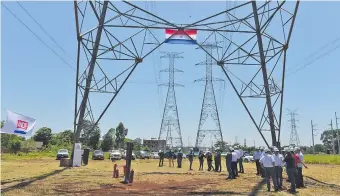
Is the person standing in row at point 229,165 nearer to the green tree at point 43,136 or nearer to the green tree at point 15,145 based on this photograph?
the green tree at point 15,145

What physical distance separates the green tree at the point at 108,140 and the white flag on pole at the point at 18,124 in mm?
114443

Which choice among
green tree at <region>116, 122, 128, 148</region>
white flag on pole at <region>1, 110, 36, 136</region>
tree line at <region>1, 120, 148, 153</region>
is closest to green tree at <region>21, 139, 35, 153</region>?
tree line at <region>1, 120, 148, 153</region>

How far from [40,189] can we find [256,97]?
16.7 metres

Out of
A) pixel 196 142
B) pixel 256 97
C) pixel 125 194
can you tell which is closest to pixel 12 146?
pixel 196 142

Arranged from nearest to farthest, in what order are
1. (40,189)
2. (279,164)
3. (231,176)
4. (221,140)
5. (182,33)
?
(40,189) → (279,164) → (231,176) → (182,33) → (221,140)

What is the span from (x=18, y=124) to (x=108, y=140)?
121 metres

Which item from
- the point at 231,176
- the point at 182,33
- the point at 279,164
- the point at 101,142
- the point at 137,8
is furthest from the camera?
the point at 101,142

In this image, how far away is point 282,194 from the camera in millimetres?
14453

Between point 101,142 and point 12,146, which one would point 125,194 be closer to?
point 12,146

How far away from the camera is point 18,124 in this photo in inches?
756

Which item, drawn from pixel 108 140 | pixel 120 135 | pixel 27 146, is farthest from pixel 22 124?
pixel 120 135

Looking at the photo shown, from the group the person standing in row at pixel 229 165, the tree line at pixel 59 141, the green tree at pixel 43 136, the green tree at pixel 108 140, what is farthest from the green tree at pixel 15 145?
the person standing in row at pixel 229 165

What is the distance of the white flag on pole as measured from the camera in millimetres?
18536

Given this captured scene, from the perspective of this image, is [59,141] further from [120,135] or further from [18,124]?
[18,124]
